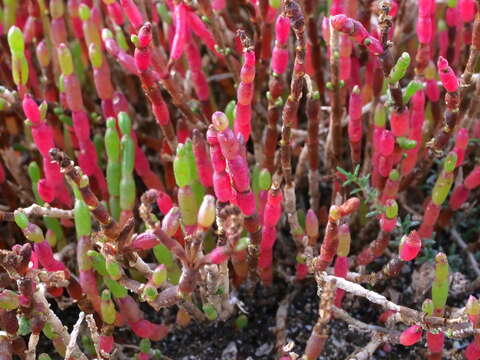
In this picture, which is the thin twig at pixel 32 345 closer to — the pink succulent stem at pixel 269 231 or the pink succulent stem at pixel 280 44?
the pink succulent stem at pixel 269 231

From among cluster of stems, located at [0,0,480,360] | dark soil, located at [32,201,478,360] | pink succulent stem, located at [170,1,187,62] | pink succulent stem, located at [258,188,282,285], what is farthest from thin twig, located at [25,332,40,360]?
pink succulent stem, located at [170,1,187,62]

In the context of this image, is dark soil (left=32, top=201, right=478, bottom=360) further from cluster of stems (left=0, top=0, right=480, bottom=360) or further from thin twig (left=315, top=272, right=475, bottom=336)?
thin twig (left=315, top=272, right=475, bottom=336)

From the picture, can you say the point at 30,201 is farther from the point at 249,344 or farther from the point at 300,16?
the point at 300,16

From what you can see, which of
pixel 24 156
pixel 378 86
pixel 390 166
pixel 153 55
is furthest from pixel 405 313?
pixel 24 156

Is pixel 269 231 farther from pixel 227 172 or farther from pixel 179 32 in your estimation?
pixel 179 32

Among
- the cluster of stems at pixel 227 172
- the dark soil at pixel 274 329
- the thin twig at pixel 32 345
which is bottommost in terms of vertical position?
the dark soil at pixel 274 329

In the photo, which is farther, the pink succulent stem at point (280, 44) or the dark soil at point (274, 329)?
the dark soil at point (274, 329)

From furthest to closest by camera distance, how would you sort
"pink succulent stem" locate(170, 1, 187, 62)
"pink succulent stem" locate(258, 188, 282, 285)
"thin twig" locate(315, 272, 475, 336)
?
"pink succulent stem" locate(170, 1, 187, 62) < "pink succulent stem" locate(258, 188, 282, 285) < "thin twig" locate(315, 272, 475, 336)

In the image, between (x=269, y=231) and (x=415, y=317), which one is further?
(x=269, y=231)

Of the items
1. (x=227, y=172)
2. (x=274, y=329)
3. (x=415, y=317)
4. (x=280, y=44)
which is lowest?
(x=274, y=329)

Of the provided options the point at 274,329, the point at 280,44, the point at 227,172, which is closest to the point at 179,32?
the point at 280,44

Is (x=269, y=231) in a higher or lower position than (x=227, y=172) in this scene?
lower

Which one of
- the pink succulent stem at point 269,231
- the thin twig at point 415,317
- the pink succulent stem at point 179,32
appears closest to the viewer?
the thin twig at point 415,317

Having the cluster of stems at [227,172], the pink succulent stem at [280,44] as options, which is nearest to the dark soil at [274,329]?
the cluster of stems at [227,172]
